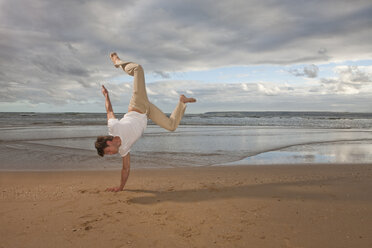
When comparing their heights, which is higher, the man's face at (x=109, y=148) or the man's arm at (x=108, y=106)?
the man's arm at (x=108, y=106)

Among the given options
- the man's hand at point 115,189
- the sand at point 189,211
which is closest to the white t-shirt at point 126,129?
the man's hand at point 115,189

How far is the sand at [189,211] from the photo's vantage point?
11.3ft

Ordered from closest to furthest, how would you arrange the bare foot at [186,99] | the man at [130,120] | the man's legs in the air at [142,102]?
the man at [130,120] → the man's legs in the air at [142,102] → the bare foot at [186,99]

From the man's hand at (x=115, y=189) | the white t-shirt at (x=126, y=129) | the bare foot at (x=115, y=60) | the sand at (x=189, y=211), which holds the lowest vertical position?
the sand at (x=189, y=211)

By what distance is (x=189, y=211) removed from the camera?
4.36 m

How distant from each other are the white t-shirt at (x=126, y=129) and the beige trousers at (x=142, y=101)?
0.38 m

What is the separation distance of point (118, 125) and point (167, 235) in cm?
222

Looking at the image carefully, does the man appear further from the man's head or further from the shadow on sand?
the shadow on sand

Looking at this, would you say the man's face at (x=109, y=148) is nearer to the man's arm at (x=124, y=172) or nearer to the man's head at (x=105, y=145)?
the man's head at (x=105, y=145)

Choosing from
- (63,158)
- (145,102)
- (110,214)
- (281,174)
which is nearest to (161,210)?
(110,214)

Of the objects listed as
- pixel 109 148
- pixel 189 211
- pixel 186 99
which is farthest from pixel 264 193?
pixel 109 148

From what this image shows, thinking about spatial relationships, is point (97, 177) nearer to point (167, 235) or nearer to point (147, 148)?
point (167, 235)

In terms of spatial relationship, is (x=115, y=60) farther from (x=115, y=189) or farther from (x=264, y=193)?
(x=264, y=193)

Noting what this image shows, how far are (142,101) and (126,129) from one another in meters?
0.93
